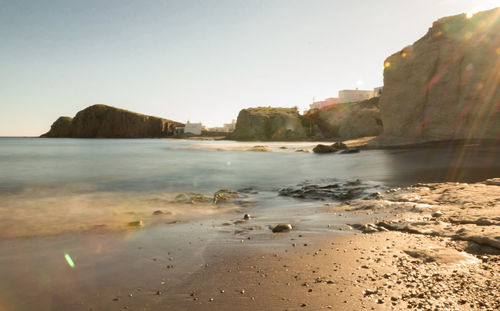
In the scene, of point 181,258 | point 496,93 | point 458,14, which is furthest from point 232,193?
point 458,14

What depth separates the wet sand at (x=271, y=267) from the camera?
8.78 ft

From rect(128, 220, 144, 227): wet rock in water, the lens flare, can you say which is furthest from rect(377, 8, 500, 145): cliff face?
the lens flare

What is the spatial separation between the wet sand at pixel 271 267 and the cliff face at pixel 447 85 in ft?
67.0

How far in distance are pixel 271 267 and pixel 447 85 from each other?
88.6 ft

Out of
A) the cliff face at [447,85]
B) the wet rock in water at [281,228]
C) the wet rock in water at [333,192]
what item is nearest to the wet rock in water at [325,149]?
the cliff face at [447,85]

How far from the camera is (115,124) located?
163250mm

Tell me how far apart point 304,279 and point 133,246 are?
2861 millimetres

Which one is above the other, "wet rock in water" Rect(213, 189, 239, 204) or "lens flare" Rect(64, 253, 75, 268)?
"lens flare" Rect(64, 253, 75, 268)

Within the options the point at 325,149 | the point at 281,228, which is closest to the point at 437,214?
the point at 281,228

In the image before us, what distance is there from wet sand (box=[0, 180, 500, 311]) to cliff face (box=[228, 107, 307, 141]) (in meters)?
76.3

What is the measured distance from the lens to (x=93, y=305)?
279 cm

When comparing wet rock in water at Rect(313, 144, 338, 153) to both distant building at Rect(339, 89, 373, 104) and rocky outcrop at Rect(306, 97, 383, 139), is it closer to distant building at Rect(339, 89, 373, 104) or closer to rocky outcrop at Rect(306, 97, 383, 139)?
rocky outcrop at Rect(306, 97, 383, 139)

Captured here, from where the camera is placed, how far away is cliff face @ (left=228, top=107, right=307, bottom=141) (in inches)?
3295

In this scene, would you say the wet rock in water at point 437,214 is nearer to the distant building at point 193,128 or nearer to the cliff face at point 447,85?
the cliff face at point 447,85
